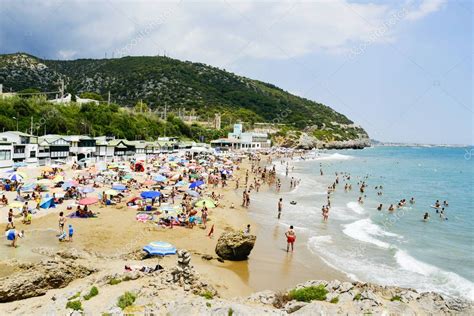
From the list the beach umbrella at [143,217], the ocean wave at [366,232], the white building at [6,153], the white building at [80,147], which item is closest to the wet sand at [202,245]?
the beach umbrella at [143,217]

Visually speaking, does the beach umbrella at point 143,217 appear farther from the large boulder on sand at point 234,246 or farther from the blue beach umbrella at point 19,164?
the blue beach umbrella at point 19,164

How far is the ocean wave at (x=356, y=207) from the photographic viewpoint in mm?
29981

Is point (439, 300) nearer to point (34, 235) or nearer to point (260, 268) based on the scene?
point (260, 268)

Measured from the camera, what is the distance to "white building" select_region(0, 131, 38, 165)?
37825 millimetres

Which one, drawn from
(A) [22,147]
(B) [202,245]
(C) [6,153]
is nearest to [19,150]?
(A) [22,147]

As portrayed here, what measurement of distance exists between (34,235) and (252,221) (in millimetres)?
12311

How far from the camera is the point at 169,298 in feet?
28.2

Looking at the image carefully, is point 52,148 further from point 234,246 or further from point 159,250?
point 234,246

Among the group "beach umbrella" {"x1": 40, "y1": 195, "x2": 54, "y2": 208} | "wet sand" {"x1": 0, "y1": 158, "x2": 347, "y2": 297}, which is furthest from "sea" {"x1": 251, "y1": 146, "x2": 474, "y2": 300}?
"beach umbrella" {"x1": 40, "y1": 195, "x2": 54, "y2": 208}

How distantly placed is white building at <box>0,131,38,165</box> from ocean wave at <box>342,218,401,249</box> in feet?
108

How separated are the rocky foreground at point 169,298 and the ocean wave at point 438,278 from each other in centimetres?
543

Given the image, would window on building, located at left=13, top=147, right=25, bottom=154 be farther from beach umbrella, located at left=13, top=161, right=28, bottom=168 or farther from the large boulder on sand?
the large boulder on sand

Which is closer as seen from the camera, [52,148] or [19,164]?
[19,164]

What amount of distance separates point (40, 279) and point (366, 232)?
722 inches
